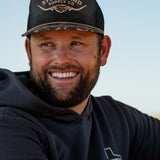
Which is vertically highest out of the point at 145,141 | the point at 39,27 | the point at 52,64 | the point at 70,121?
the point at 39,27

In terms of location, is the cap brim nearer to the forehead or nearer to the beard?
the forehead

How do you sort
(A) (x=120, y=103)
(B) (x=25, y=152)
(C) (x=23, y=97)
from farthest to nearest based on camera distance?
(A) (x=120, y=103)
(C) (x=23, y=97)
(B) (x=25, y=152)

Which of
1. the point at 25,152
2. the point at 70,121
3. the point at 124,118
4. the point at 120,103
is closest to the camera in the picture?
the point at 25,152

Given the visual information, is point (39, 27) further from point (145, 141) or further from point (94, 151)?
point (145, 141)

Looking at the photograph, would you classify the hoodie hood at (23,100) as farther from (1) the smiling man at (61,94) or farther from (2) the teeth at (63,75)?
(2) the teeth at (63,75)

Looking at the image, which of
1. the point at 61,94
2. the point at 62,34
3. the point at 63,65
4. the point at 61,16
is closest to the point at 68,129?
the point at 61,94

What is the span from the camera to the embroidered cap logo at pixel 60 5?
190 centimetres

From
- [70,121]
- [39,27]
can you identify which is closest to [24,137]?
[70,121]

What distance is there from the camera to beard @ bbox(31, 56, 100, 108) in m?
2.01

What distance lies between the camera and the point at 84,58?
204 cm

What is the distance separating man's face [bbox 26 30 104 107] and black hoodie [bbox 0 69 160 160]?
0.39 ft

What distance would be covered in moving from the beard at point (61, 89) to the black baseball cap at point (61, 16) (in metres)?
0.26

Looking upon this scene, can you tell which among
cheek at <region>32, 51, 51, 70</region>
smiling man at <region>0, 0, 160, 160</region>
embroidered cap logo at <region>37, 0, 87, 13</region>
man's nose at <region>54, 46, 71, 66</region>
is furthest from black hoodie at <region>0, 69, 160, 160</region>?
embroidered cap logo at <region>37, 0, 87, 13</region>

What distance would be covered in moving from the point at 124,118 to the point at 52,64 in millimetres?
796
